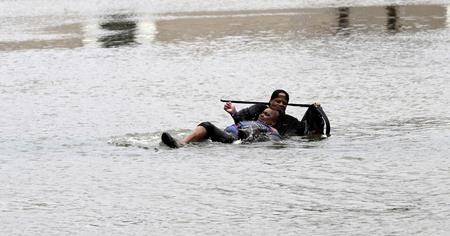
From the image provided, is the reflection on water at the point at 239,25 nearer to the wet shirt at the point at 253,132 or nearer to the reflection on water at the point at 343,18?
the reflection on water at the point at 343,18

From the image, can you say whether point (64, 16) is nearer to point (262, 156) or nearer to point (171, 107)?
point (171, 107)

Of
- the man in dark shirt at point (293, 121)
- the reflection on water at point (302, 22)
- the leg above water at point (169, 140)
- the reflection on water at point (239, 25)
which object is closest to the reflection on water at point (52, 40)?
the reflection on water at point (239, 25)

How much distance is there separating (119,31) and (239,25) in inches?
149

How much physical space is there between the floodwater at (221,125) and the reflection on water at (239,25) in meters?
0.16

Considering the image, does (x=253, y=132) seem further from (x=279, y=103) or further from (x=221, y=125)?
(x=221, y=125)

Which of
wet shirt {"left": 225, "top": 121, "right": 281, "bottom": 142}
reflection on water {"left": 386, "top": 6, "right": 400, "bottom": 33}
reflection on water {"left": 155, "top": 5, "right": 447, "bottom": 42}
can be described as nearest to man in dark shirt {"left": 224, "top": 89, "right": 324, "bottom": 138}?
wet shirt {"left": 225, "top": 121, "right": 281, "bottom": 142}

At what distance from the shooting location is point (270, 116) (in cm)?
1431

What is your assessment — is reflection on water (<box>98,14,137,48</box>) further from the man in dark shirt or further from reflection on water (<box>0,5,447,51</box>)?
the man in dark shirt

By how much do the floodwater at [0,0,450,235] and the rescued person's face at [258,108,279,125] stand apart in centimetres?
68

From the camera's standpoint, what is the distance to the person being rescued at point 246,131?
1351 cm

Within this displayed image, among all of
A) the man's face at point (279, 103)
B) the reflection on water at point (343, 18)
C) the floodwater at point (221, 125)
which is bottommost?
the reflection on water at point (343, 18)

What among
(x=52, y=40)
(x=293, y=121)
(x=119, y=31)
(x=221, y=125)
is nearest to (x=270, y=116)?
(x=293, y=121)

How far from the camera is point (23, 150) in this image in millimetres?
13508

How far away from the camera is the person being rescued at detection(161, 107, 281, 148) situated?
13.5 m
